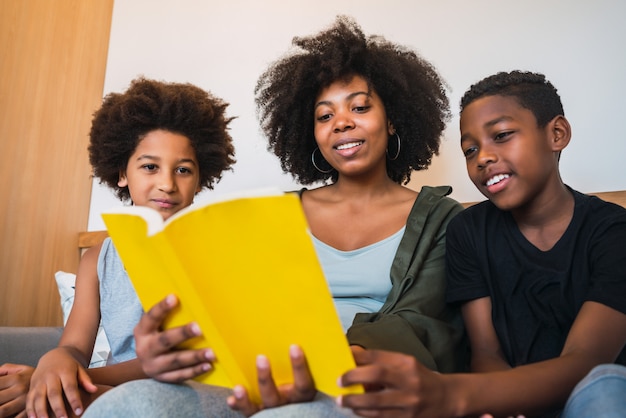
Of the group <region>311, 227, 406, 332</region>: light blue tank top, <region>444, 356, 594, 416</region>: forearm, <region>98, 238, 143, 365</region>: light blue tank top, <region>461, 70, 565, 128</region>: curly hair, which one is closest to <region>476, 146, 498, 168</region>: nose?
<region>461, 70, 565, 128</region>: curly hair

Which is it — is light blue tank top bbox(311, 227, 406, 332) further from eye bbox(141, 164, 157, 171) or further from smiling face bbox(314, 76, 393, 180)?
eye bbox(141, 164, 157, 171)

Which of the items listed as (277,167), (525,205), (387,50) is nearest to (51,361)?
(525,205)

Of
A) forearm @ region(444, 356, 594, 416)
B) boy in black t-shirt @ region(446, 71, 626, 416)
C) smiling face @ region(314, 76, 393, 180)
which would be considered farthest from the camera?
smiling face @ region(314, 76, 393, 180)

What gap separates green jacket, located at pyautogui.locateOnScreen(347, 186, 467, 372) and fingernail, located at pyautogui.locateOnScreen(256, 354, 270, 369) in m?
0.27

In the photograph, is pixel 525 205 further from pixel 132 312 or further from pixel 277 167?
pixel 277 167

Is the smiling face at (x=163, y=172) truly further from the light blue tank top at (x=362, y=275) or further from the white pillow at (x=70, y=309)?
the white pillow at (x=70, y=309)

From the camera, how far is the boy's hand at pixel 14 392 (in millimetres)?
971

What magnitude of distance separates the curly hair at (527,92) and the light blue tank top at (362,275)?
1.04 feet

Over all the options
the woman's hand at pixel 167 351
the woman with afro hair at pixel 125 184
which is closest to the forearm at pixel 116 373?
the woman with afro hair at pixel 125 184

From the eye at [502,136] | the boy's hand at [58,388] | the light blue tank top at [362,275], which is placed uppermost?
the eye at [502,136]

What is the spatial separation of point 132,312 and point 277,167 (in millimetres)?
901

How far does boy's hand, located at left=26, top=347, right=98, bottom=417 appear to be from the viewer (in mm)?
899

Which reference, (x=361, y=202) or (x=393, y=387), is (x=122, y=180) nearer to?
A: (x=361, y=202)

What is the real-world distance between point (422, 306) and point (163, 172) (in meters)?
0.64
